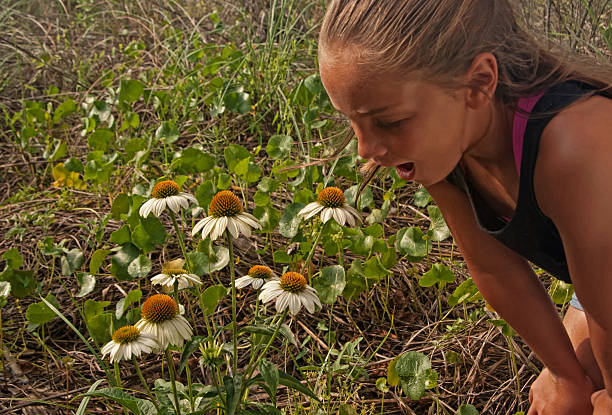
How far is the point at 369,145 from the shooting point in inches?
40.2

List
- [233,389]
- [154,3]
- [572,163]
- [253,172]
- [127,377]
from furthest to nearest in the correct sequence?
1. [154,3]
2. [253,172]
3. [127,377]
4. [233,389]
5. [572,163]

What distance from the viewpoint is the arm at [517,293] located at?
1.31m

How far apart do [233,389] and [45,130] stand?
6.21ft

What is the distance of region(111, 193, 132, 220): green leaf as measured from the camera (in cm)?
173

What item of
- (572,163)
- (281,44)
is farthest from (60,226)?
(572,163)

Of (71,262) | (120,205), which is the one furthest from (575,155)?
(71,262)

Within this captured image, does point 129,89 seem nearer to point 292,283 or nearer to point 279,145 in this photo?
point 279,145

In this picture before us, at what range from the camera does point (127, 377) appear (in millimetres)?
1636

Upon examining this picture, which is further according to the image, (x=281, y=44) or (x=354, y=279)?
(x=281, y=44)

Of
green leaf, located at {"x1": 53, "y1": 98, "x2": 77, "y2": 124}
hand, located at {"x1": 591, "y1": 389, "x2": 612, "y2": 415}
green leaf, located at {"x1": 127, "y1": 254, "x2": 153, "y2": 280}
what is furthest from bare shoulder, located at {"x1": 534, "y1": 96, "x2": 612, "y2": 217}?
green leaf, located at {"x1": 53, "y1": 98, "x2": 77, "y2": 124}

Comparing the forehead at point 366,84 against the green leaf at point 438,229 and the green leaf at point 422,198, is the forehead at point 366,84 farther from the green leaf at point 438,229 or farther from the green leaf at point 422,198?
the green leaf at point 422,198

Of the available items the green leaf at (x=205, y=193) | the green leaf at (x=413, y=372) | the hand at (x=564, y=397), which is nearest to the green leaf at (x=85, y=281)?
the green leaf at (x=205, y=193)

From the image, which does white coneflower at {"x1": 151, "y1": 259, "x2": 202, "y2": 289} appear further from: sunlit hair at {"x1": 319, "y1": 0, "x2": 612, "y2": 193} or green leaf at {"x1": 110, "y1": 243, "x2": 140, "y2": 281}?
sunlit hair at {"x1": 319, "y1": 0, "x2": 612, "y2": 193}

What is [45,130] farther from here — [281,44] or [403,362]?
[403,362]
